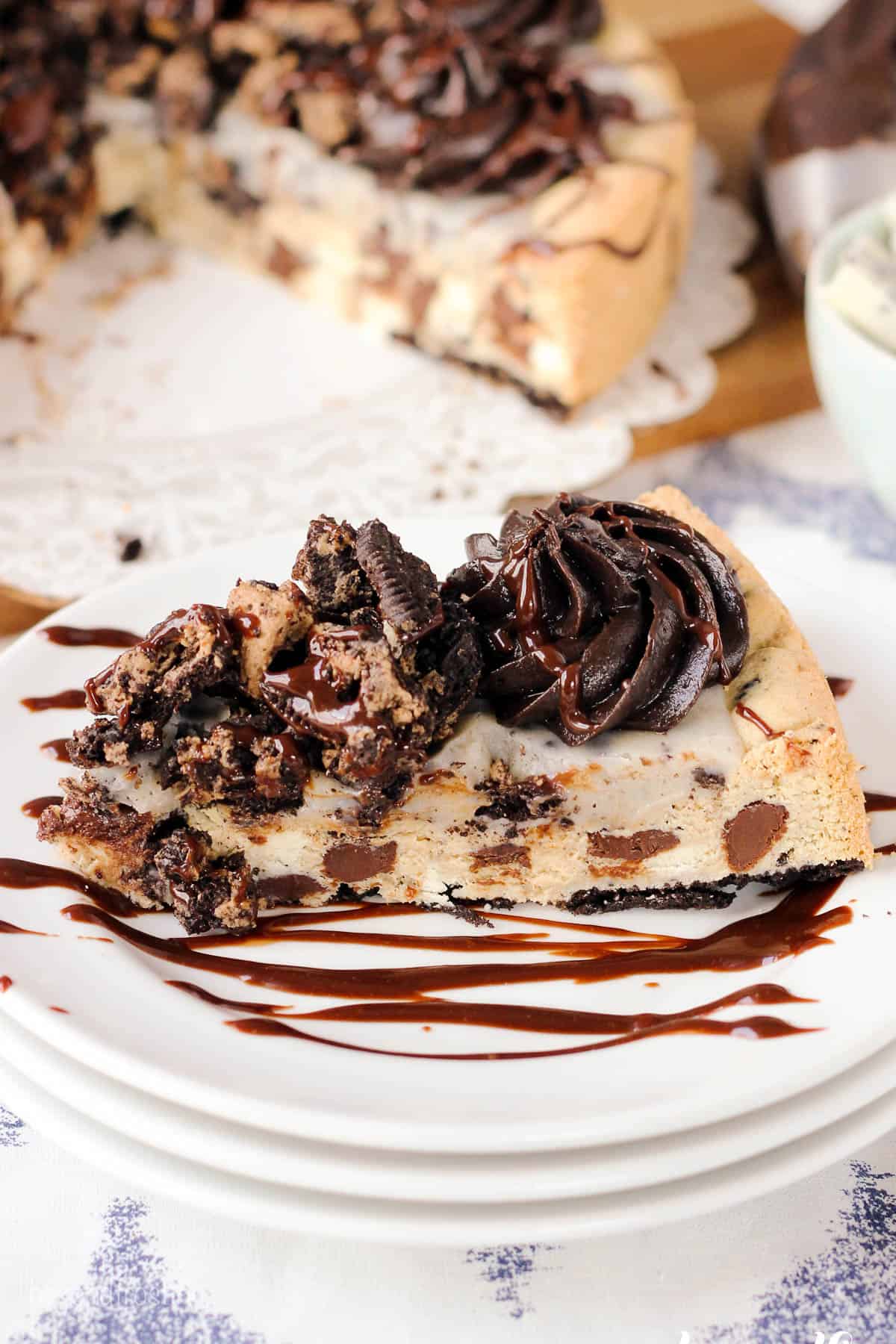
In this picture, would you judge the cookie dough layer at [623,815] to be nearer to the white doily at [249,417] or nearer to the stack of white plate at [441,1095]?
the stack of white plate at [441,1095]

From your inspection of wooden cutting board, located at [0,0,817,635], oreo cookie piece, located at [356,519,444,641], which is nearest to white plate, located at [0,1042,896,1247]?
oreo cookie piece, located at [356,519,444,641]

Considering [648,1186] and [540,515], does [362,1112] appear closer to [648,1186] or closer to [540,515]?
[648,1186]

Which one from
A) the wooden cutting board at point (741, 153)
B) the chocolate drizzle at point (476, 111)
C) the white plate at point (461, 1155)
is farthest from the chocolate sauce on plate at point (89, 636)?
the chocolate drizzle at point (476, 111)

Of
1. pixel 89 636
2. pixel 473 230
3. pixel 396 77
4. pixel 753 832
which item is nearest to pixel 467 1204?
pixel 753 832

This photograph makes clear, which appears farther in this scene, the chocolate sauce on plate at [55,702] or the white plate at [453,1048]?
the chocolate sauce on plate at [55,702]

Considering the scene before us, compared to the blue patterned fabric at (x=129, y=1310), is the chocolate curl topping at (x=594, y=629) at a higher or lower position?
higher

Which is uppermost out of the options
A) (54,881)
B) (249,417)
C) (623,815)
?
(623,815)

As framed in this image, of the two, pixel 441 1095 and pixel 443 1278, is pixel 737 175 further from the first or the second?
pixel 443 1278
